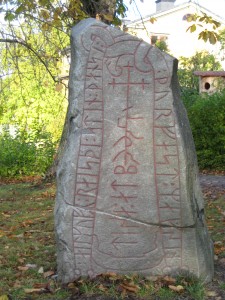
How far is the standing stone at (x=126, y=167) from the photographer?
4.16 metres

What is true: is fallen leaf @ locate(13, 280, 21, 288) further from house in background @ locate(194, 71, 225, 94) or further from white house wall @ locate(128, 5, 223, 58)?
white house wall @ locate(128, 5, 223, 58)

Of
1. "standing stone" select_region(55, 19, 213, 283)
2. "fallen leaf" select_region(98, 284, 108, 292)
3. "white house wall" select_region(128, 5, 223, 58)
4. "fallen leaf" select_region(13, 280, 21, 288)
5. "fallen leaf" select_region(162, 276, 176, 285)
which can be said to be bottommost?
"fallen leaf" select_region(13, 280, 21, 288)

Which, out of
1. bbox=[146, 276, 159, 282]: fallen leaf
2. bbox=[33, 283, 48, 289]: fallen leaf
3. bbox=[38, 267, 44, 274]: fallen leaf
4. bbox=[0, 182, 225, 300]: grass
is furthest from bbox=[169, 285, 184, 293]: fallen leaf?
bbox=[38, 267, 44, 274]: fallen leaf

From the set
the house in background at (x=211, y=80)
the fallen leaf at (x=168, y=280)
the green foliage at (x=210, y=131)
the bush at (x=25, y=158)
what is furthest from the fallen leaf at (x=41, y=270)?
the house in background at (x=211, y=80)

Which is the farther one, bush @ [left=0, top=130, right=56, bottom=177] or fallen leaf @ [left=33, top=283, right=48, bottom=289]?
bush @ [left=0, top=130, right=56, bottom=177]

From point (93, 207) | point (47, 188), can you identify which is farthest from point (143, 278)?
point (47, 188)

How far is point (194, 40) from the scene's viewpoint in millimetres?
35688

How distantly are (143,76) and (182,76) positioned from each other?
22.0m

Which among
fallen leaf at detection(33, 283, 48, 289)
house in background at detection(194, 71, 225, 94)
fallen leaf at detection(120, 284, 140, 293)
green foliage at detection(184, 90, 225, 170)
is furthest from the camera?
house in background at detection(194, 71, 225, 94)

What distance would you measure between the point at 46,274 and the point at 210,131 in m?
9.36

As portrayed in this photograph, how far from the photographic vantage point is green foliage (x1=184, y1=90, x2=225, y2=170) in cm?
1316

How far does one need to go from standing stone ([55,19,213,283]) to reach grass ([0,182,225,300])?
0.42 ft

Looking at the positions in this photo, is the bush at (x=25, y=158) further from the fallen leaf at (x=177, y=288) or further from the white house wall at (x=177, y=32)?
the white house wall at (x=177, y=32)

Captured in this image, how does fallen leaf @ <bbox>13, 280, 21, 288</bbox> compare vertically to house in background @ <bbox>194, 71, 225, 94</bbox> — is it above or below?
below
